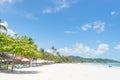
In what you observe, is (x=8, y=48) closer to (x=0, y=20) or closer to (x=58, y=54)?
(x=0, y=20)

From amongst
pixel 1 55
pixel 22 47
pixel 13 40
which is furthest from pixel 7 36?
pixel 1 55

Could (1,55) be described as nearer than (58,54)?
Yes

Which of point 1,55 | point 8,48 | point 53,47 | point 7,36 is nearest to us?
point 8,48

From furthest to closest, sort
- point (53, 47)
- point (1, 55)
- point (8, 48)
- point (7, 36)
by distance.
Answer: point (53, 47) < point (1, 55) < point (7, 36) < point (8, 48)

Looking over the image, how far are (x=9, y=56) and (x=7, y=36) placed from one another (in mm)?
5792

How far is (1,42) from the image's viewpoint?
27.9 m

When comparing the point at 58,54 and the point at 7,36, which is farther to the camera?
the point at 58,54

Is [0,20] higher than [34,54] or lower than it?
higher

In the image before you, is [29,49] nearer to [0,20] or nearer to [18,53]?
[18,53]

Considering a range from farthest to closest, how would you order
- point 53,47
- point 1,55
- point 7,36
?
point 53,47 < point 1,55 < point 7,36

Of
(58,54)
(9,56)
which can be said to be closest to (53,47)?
(58,54)

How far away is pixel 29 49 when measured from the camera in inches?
1089

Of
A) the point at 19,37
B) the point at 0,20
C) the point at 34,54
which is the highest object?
the point at 0,20

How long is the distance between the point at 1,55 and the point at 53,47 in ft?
330
